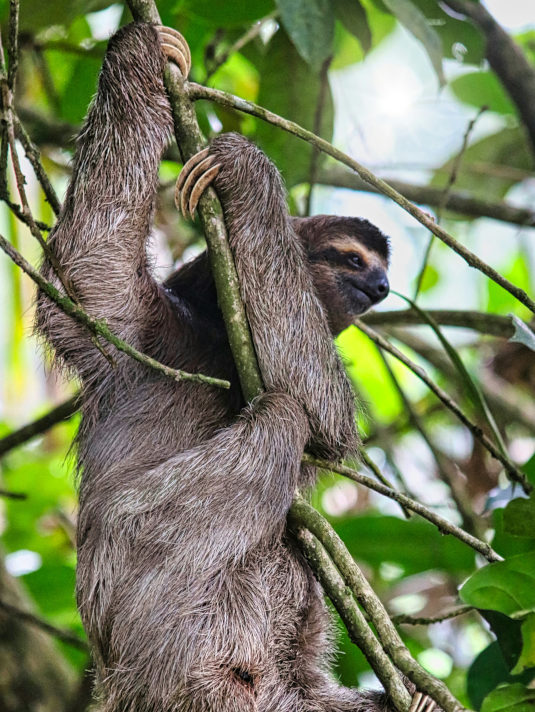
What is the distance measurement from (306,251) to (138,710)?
125 inches

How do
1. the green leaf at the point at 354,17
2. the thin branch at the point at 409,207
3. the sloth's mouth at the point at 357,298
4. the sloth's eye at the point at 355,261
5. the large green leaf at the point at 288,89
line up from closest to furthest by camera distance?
the thin branch at the point at 409,207 → the sloth's mouth at the point at 357,298 → the sloth's eye at the point at 355,261 → the green leaf at the point at 354,17 → the large green leaf at the point at 288,89

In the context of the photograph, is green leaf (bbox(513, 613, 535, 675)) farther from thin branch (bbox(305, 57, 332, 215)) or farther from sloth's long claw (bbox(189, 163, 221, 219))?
thin branch (bbox(305, 57, 332, 215))

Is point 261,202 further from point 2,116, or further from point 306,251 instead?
point 2,116

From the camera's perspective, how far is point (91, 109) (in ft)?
18.9

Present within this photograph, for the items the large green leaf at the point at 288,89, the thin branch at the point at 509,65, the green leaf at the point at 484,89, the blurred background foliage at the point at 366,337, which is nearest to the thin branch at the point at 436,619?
the blurred background foliage at the point at 366,337

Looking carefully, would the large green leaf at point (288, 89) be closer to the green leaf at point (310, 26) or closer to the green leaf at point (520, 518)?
the green leaf at point (310, 26)

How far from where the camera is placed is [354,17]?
6.57 meters

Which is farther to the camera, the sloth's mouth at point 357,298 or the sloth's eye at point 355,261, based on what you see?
the sloth's eye at point 355,261

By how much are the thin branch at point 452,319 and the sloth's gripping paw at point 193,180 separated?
285 cm

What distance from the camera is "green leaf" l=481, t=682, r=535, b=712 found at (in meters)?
4.50

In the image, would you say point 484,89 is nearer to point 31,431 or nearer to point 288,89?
point 288,89

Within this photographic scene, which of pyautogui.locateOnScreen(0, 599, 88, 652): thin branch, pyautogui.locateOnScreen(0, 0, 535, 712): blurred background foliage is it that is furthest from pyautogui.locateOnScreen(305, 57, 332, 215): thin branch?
pyautogui.locateOnScreen(0, 599, 88, 652): thin branch

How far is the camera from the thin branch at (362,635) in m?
4.23

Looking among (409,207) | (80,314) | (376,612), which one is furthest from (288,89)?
(376,612)
